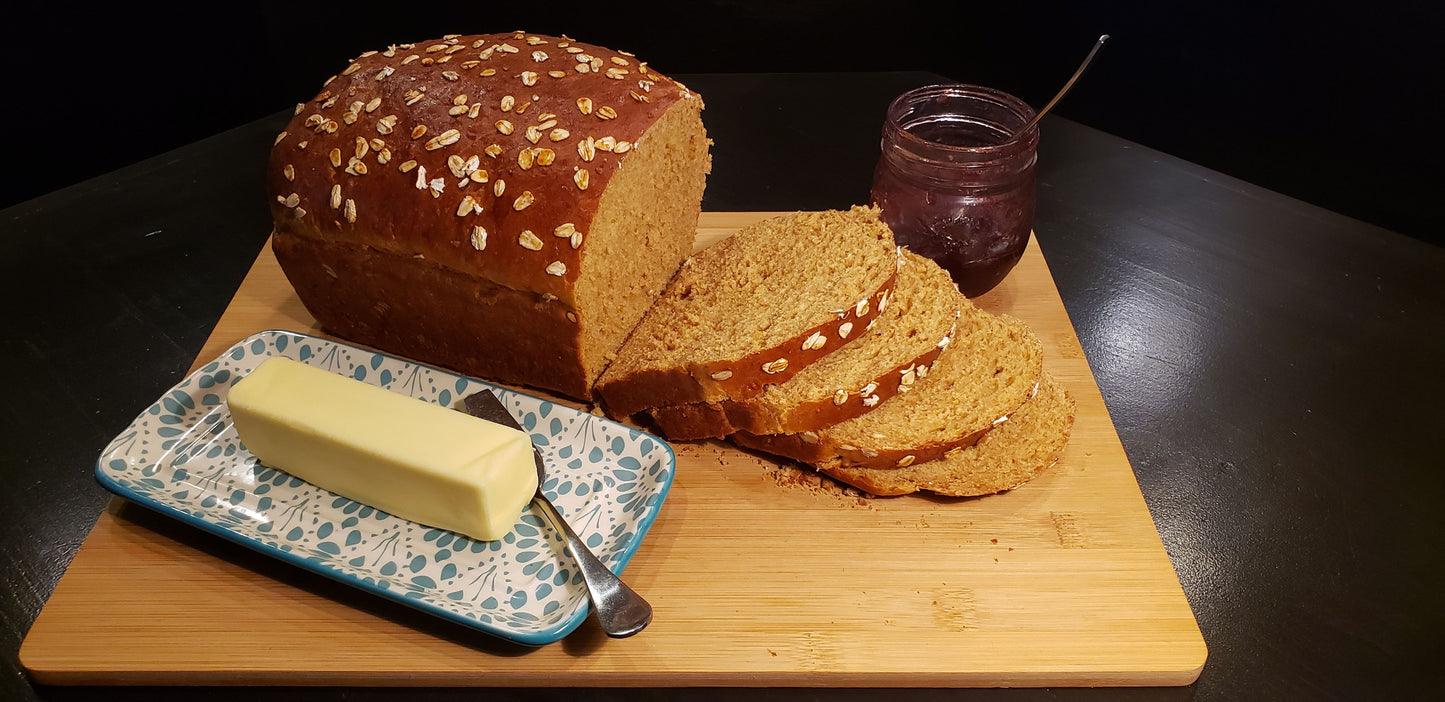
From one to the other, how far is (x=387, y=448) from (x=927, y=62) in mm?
3994

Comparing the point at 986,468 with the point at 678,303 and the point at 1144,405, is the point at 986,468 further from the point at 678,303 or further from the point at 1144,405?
the point at 678,303

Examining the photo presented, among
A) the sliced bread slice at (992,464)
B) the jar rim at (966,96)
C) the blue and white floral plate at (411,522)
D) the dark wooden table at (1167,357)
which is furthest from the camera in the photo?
the jar rim at (966,96)

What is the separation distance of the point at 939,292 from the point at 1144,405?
0.67 metres

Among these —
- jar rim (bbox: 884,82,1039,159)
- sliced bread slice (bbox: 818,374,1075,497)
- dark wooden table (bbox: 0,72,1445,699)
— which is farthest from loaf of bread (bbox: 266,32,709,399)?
sliced bread slice (bbox: 818,374,1075,497)

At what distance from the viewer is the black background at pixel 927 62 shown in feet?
13.1

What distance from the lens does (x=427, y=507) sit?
2115mm

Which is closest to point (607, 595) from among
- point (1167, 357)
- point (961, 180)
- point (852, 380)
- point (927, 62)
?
point (852, 380)

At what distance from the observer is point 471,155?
240 centimetres

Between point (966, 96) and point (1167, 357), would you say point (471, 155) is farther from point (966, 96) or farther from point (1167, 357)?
point (1167, 357)

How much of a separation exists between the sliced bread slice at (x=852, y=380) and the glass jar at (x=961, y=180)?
25 centimetres

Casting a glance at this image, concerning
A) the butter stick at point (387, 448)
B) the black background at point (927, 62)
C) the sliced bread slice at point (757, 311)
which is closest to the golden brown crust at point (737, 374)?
the sliced bread slice at point (757, 311)

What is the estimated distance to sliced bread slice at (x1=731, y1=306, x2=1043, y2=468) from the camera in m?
2.31

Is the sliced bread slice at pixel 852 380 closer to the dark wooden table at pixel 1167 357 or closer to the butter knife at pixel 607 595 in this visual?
the butter knife at pixel 607 595

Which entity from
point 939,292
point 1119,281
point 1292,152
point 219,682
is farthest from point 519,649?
point 1292,152
